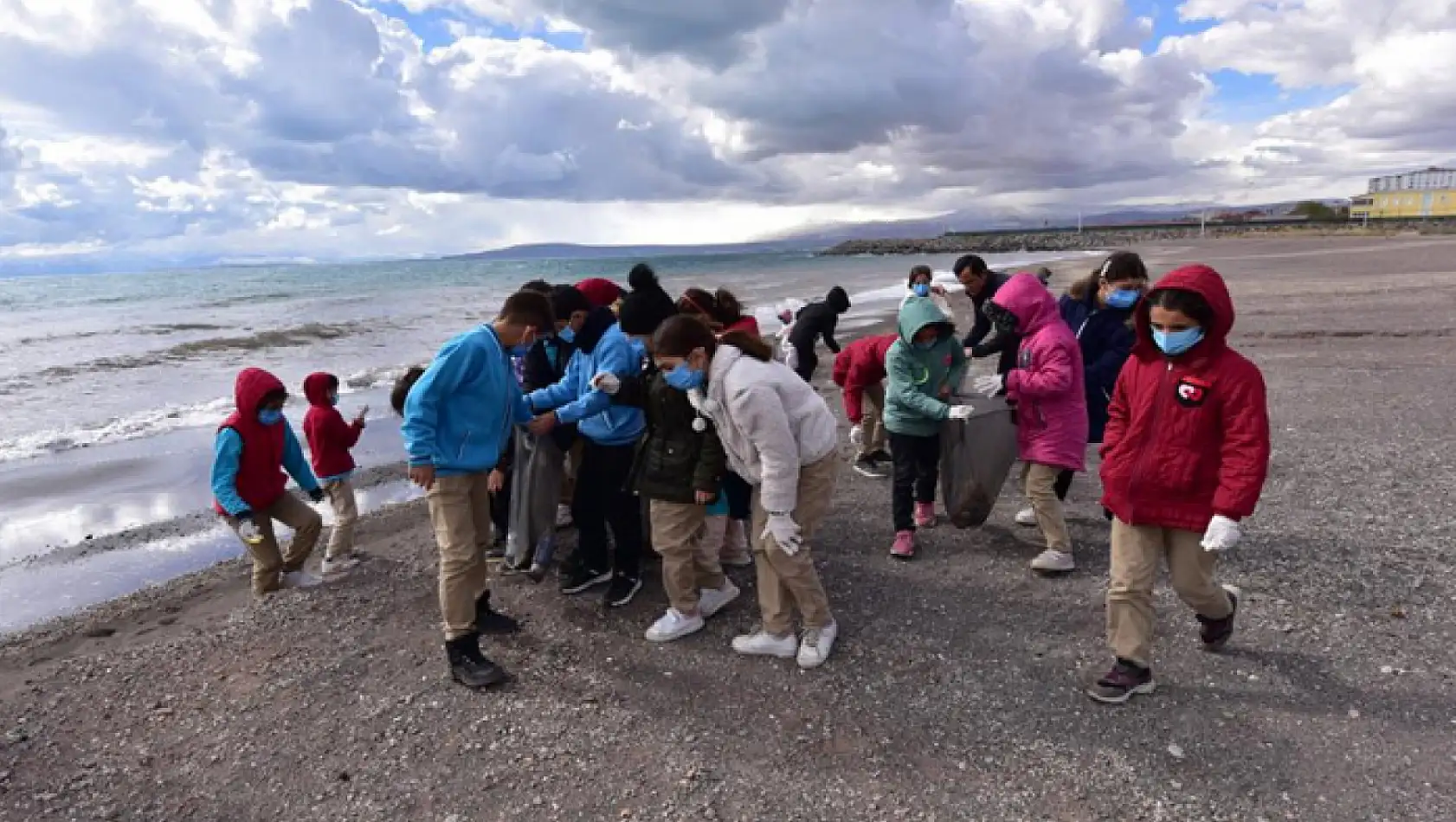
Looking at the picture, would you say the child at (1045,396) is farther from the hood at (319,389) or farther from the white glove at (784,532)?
the hood at (319,389)

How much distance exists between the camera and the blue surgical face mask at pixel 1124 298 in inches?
213

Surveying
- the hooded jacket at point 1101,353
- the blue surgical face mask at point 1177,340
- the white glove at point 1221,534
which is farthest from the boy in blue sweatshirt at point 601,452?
the hooded jacket at point 1101,353

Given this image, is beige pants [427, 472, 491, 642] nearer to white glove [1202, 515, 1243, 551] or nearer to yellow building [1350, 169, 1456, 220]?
white glove [1202, 515, 1243, 551]

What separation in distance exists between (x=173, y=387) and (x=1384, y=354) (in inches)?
882

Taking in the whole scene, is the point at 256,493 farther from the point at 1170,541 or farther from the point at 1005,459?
the point at 1170,541

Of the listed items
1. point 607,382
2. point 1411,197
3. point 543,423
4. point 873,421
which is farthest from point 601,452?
point 1411,197

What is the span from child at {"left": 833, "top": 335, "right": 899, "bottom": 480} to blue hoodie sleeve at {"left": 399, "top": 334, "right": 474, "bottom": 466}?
3971 mm

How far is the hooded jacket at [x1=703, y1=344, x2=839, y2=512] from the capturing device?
12.5 ft

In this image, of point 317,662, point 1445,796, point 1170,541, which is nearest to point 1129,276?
point 1170,541

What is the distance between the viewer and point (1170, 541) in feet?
12.3

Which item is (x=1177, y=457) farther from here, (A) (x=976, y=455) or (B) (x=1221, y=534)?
(A) (x=976, y=455)

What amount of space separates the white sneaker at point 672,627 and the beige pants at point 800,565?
1.72 ft

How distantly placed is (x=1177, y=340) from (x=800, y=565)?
2.08 m

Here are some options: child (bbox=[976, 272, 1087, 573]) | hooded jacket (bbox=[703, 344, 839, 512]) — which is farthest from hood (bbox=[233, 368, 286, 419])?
child (bbox=[976, 272, 1087, 573])
